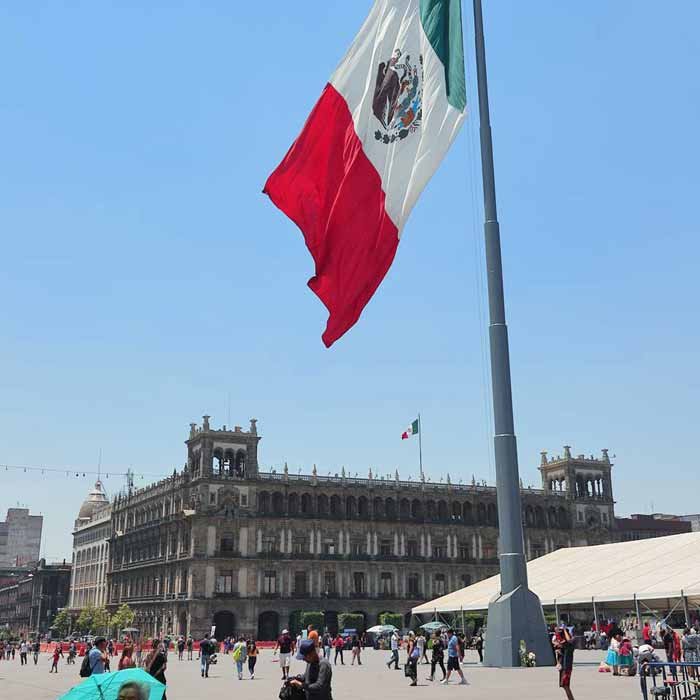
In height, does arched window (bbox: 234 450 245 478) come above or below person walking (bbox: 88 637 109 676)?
above

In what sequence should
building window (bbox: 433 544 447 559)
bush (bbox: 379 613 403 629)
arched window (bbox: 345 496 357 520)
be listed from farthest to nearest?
building window (bbox: 433 544 447 559) → arched window (bbox: 345 496 357 520) → bush (bbox: 379 613 403 629)

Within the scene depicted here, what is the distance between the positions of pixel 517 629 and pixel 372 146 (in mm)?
9655

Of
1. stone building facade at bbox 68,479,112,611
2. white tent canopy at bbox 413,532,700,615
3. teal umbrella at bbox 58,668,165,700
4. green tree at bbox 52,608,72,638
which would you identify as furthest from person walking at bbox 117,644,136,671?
green tree at bbox 52,608,72,638

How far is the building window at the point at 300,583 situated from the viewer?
8362 cm

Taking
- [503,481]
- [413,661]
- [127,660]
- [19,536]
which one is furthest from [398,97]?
[19,536]

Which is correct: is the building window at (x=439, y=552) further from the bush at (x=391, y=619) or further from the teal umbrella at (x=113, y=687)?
the teal umbrella at (x=113, y=687)

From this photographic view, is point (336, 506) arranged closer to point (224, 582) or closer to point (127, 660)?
point (224, 582)

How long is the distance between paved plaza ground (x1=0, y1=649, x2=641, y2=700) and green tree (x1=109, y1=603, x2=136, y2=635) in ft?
187

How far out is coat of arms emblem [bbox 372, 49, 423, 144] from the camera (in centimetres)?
1612

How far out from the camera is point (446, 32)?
16.5m

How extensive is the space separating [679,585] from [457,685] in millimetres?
14152

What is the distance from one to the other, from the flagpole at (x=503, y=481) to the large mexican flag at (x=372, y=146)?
222 centimetres

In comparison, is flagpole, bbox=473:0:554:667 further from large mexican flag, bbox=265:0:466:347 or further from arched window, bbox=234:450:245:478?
arched window, bbox=234:450:245:478

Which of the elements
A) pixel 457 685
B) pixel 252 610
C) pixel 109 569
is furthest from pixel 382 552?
pixel 457 685
